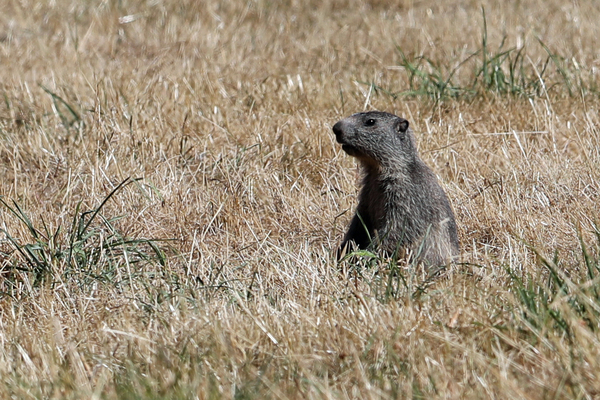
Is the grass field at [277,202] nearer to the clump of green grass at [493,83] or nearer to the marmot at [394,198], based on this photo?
the clump of green grass at [493,83]

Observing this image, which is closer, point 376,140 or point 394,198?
point 394,198

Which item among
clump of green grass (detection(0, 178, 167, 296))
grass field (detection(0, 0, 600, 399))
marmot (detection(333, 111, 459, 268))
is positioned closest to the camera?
grass field (detection(0, 0, 600, 399))

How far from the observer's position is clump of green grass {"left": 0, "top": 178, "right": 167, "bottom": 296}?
3879 mm

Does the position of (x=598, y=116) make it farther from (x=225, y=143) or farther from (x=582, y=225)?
(x=225, y=143)

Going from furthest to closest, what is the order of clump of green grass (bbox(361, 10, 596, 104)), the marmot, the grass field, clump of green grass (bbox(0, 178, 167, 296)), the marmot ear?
clump of green grass (bbox(361, 10, 596, 104)) → the marmot ear → the marmot → clump of green grass (bbox(0, 178, 167, 296)) → the grass field

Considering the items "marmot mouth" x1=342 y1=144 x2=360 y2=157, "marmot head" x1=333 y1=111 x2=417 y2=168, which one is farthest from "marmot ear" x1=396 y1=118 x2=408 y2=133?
"marmot mouth" x1=342 y1=144 x2=360 y2=157

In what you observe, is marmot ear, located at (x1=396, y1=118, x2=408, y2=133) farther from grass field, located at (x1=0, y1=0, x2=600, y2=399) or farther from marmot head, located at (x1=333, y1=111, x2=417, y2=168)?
grass field, located at (x1=0, y1=0, x2=600, y2=399)

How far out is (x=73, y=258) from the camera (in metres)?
4.00

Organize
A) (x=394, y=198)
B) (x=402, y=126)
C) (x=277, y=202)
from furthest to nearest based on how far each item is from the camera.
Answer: (x=277, y=202)
(x=402, y=126)
(x=394, y=198)

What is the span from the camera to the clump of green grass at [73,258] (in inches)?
153

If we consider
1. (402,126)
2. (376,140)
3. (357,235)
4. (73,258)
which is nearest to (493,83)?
(402,126)

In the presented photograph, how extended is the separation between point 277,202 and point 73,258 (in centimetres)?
130

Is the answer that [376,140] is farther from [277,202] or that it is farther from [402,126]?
[277,202]

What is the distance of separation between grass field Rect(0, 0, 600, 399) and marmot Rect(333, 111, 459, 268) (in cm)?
24
